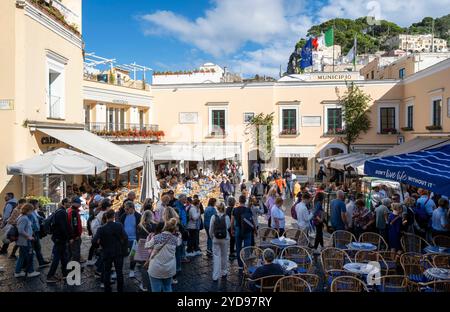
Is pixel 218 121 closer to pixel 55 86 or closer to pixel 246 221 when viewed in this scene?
pixel 55 86

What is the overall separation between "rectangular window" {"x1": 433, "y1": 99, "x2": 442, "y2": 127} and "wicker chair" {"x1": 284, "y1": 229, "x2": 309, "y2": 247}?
1569 cm

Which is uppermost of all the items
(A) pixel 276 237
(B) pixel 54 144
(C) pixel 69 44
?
(C) pixel 69 44

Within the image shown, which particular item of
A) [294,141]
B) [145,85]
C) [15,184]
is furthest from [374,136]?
[15,184]

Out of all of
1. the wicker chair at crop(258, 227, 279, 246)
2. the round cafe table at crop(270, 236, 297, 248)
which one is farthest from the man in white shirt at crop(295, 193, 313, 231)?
the round cafe table at crop(270, 236, 297, 248)

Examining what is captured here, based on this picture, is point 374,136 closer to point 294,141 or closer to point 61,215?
point 294,141

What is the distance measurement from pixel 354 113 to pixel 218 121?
9.09 meters

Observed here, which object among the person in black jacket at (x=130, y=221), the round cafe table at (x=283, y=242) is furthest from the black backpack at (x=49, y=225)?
the round cafe table at (x=283, y=242)

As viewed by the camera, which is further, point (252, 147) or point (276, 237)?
point (252, 147)

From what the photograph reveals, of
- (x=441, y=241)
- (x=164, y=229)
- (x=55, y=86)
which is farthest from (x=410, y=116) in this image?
(x=164, y=229)

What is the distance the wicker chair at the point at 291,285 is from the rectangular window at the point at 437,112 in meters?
18.8

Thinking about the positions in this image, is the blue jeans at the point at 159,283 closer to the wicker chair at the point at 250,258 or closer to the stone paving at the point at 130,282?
the stone paving at the point at 130,282

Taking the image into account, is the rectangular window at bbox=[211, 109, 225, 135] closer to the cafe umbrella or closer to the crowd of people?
the cafe umbrella

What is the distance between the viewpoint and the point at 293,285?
6.32 metres
